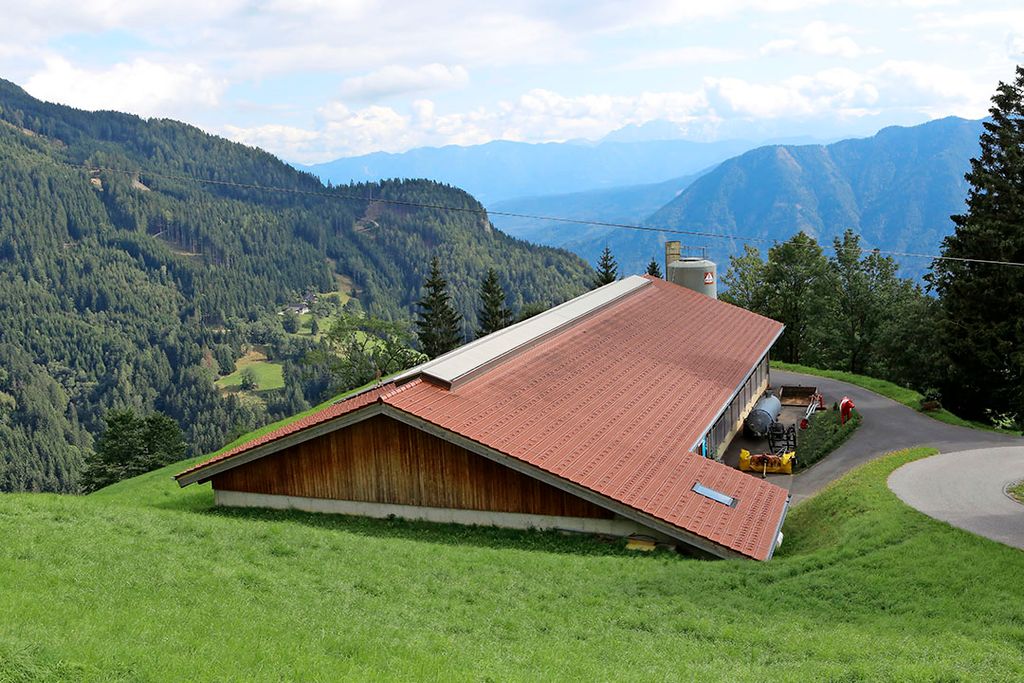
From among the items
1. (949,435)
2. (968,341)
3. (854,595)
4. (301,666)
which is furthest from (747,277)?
(301,666)

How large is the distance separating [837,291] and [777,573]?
5512cm

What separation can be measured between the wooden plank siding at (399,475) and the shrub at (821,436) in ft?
57.5

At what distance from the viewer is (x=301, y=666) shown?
10102 millimetres

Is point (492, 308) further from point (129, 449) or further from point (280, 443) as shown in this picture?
point (280, 443)

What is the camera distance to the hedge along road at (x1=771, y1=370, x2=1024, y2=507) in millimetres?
31953

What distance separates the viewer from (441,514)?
21.2 meters

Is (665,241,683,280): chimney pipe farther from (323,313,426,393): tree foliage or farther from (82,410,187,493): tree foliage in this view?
(82,410,187,493): tree foliage

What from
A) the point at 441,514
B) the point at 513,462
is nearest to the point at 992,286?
the point at 513,462

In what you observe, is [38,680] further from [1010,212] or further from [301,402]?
[301,402]

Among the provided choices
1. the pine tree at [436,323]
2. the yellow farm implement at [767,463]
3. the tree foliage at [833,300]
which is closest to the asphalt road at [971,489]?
the yellow farm implement at [767,463]

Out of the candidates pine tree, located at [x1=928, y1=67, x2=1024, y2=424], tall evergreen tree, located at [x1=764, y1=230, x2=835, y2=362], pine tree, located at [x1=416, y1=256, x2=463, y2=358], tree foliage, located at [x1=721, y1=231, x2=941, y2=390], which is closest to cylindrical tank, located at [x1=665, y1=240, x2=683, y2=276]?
tree foliage, located at [x1=721, y1=231, x2=941, y2=390]

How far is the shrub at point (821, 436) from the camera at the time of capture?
115 feet

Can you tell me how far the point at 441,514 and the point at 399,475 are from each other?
4.88ft

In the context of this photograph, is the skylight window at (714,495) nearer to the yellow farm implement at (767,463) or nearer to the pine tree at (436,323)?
the yellow farm implement at (767,463)
